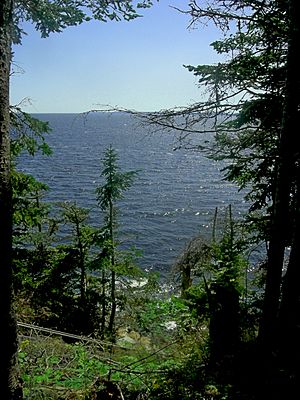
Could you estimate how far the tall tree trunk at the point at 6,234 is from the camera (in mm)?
3975

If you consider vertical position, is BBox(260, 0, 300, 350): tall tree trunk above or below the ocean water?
above

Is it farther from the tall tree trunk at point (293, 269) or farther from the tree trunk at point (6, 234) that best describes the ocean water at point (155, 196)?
the tree trunk at point (6, 234)

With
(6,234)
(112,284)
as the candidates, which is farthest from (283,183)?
(112,284)

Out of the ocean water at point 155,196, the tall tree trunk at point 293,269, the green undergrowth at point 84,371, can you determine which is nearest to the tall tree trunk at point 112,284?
the ocean water at point 155,196

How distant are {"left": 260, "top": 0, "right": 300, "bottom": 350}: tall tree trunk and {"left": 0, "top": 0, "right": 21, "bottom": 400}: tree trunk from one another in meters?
3.09

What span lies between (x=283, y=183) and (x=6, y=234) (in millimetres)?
3244

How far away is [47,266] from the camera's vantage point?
12.8 metres

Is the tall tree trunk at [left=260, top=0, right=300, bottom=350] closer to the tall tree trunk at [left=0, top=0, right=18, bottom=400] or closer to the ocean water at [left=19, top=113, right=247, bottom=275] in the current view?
the tall tree trunk at [left=0, top=0, right=18, bottom=400]

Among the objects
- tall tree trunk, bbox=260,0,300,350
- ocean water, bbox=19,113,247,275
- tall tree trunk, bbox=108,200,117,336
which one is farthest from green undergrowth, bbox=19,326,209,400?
ocean water, bbox=19,113,247,275

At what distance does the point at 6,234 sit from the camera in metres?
4.17

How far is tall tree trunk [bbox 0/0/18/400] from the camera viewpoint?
3.97 m

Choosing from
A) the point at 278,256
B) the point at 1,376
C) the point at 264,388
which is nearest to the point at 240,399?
the point at 264,388

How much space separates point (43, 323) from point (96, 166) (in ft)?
137

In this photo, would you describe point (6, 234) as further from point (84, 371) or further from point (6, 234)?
point (84, 371)
